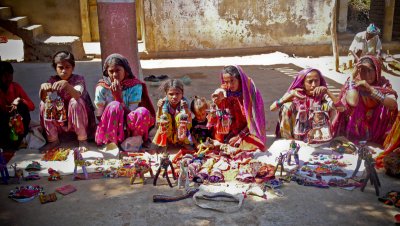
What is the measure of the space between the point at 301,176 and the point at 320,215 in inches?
31.4

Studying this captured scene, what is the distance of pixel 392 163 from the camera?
4504 mm

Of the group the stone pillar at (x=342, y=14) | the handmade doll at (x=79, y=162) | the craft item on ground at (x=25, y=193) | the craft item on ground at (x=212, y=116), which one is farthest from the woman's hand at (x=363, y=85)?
the stone pillar at (x=342, y=14)

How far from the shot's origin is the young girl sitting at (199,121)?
529 centimetres

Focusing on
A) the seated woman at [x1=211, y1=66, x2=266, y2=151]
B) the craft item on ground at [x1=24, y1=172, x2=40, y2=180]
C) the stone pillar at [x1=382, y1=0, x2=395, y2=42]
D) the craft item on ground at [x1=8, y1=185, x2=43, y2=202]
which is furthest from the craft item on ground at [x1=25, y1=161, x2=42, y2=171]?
the stone pillar at [x1=382, y1=0, x2=395, y2=42]

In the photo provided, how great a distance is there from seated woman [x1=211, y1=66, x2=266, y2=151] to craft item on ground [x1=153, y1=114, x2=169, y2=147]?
640 millimetres

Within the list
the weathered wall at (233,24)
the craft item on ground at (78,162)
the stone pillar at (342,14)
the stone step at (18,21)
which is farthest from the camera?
the stone pillar at (342,14)

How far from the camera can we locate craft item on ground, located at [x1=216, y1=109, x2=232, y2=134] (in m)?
5.24

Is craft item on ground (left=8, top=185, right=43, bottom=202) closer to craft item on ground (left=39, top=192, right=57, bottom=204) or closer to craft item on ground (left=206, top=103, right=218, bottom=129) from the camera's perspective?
craft item on ground (left=39, top=192, right=57, bottom=204)

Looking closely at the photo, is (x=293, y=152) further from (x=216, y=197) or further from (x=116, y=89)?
(x=116, y=89)

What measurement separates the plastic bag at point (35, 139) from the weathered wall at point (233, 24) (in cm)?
789

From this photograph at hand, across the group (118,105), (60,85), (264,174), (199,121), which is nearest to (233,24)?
(199,121)

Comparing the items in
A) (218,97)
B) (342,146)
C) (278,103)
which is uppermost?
(218,97)

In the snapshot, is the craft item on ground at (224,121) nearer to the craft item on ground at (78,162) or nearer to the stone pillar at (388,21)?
the craft item on ground at (78,162)

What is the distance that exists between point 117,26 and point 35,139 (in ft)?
7.38
